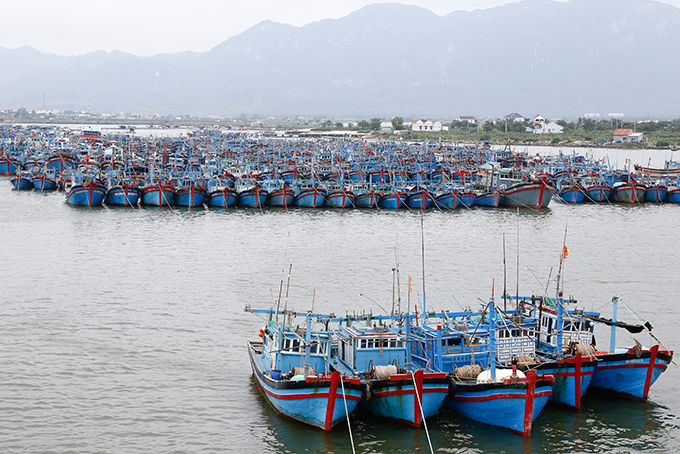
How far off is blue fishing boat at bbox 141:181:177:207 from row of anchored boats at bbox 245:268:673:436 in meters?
41.5

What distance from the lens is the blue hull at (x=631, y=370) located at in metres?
20.4

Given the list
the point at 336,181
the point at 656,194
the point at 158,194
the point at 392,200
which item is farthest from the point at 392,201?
the point at 656,194

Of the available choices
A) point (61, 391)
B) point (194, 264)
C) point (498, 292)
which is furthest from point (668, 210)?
point (61, 391)

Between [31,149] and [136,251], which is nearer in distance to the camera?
[136,251]

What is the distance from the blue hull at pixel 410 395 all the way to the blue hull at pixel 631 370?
515 centimetres

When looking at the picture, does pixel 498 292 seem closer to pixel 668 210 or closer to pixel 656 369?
pixel 656 369

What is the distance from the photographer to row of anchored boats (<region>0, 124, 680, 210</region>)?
6219 cm

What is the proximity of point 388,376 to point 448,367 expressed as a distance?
2.03 metres

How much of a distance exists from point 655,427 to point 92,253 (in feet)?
104

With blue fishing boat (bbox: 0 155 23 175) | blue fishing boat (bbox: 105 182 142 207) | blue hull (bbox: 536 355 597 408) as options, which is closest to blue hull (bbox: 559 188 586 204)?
blue fishing boat (bbox: 105 182 142 207)

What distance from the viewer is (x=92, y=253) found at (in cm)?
4184

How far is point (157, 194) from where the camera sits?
61406 mm

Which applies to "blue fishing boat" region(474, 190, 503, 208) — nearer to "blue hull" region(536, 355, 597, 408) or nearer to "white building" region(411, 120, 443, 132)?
"blue hull" region(536, 355, 597, 408)

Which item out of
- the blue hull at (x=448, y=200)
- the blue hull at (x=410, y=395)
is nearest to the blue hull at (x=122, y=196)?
the blue hull at (x=448, y=200)
